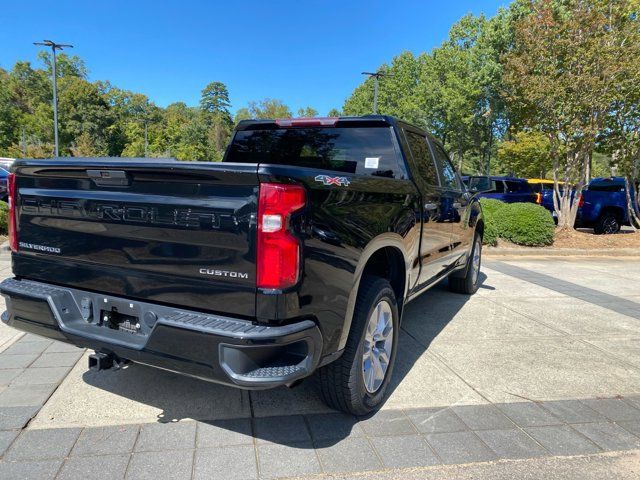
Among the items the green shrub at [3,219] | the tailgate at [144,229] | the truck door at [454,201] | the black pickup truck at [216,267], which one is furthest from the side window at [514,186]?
the tailgate at [144,229]

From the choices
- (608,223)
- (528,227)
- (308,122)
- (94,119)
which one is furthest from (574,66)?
(94,119)

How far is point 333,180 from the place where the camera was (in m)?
2.34

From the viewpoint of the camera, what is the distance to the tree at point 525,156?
24.9 metres

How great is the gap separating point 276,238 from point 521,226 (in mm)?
9911

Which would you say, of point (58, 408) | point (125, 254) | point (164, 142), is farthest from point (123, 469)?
point (164, 142)

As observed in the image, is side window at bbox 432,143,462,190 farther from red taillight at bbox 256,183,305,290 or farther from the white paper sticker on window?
red taillight at bbox 256,183,305,290

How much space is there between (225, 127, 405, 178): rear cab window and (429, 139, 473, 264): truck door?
823 mm

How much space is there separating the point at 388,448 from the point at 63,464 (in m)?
1.72

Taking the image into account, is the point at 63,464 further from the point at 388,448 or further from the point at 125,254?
the point at 388,448

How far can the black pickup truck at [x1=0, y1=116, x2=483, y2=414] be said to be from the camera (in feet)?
6.86

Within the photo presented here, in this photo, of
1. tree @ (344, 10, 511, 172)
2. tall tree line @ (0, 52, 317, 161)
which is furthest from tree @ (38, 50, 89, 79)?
tree @ (344, 10, 511, 172)

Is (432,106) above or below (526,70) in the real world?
above

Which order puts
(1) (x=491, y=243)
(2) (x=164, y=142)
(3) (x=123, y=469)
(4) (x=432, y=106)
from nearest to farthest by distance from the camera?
1. (3) (x=123, y=469)
2. (1) (x=491, y=243)
3. (4) (x=432, y=106)
4. (2) (x=164, y=142)

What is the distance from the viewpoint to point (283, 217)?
2.07m
